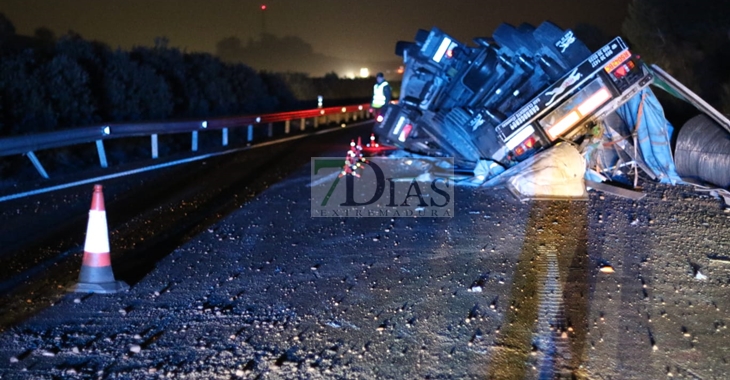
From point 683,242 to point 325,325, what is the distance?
4.91 meters

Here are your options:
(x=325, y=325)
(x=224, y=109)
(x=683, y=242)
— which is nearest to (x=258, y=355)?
(x=325, y=325)

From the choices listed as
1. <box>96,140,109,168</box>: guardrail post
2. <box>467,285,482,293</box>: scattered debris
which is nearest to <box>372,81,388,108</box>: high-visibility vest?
<box>96,140,109,168</box>: guardrail post

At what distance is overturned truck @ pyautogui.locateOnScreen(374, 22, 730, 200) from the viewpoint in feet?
37.2

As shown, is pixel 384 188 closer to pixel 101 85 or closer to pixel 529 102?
pixel 529 102

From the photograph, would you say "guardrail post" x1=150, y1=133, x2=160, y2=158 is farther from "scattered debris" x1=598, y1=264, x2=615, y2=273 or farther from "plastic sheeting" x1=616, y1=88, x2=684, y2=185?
"scattered debris" x1=598, y1=264, x2=615, y2=273

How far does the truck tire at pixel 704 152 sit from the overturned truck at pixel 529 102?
0.24 m

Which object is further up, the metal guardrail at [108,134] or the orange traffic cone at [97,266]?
the metal guardrail at [108,134]

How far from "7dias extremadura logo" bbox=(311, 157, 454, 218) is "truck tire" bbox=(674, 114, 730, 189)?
3.94m

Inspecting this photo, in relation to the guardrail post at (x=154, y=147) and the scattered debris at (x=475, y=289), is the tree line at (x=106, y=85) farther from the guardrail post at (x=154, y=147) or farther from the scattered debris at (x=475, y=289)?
the scattered debris at (x=475, y=289)

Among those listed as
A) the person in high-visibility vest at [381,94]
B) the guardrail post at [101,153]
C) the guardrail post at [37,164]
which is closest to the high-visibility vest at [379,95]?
the person in high-visibility vest at [381,94]

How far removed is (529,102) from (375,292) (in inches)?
232

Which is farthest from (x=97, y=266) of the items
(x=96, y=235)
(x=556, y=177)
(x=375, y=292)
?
→ (x=556, y=177)

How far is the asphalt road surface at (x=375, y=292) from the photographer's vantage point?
5184mm

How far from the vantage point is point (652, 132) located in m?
12.2
